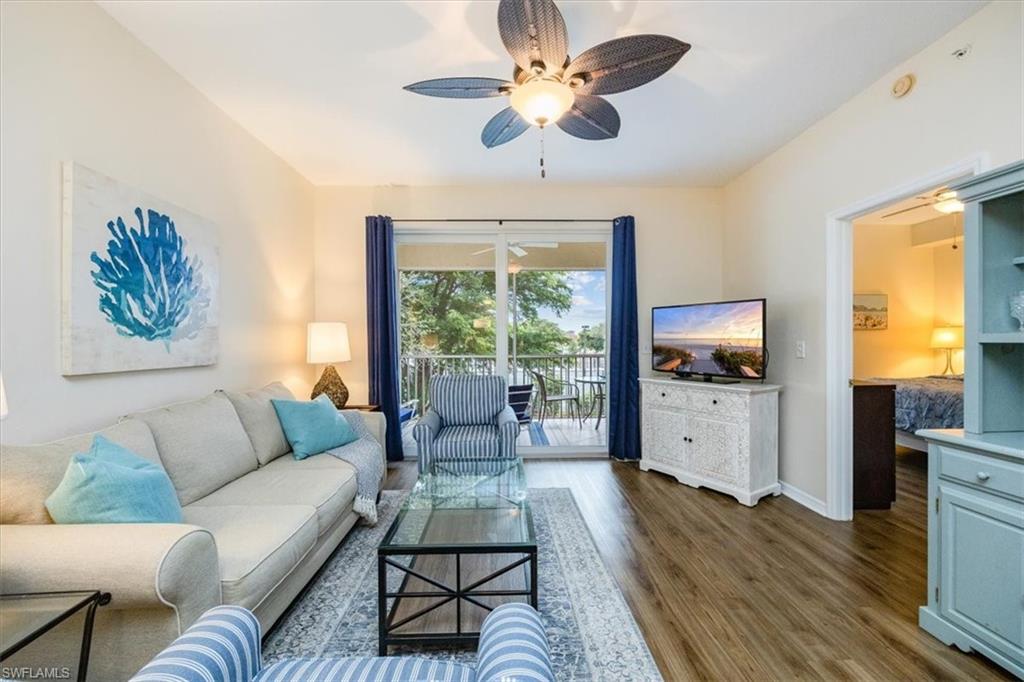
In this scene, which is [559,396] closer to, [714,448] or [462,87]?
[714,448]

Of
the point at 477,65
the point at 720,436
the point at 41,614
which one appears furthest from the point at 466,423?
the point at 41,614

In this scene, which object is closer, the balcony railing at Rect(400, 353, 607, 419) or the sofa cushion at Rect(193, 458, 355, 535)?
the sofa cushion at Rect(193, 458, 355, 535)

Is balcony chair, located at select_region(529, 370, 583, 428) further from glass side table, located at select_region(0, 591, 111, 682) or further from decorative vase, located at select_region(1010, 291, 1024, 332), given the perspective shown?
glass side table, located at select_region(0, 591, 111, 682)

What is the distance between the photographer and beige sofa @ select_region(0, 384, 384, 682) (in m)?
1.28

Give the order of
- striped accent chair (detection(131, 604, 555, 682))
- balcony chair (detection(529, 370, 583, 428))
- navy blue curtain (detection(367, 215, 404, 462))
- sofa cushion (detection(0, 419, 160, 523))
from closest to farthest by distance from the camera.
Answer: striped accent chair (detection(131, 604, 555, 682)), sofa cushion (detection(0, 419, 160, 523)), navy blue curtain (detection(367, 215, 404, 462)), balcony chair (detection(529, 370, 583, 428))

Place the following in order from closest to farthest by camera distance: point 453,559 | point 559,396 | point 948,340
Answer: point 453,559 < point 559,396 < point 948,340

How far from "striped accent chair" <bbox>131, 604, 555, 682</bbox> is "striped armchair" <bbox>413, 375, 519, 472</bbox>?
6.24 ft

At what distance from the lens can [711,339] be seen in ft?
12.3

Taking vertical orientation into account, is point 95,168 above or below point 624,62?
below

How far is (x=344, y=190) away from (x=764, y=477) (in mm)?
4608

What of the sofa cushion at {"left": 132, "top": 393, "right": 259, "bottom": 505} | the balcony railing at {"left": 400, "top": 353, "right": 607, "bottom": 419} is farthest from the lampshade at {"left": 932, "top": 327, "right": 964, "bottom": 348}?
the sofa cushion at {"left": 132, "top": 393, "right": 259, "bottom": 505}

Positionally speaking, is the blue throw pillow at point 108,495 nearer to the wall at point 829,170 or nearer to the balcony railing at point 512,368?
the balcony railing at point 512,368

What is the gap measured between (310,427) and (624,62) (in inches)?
106

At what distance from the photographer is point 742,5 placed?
2.04 meters
